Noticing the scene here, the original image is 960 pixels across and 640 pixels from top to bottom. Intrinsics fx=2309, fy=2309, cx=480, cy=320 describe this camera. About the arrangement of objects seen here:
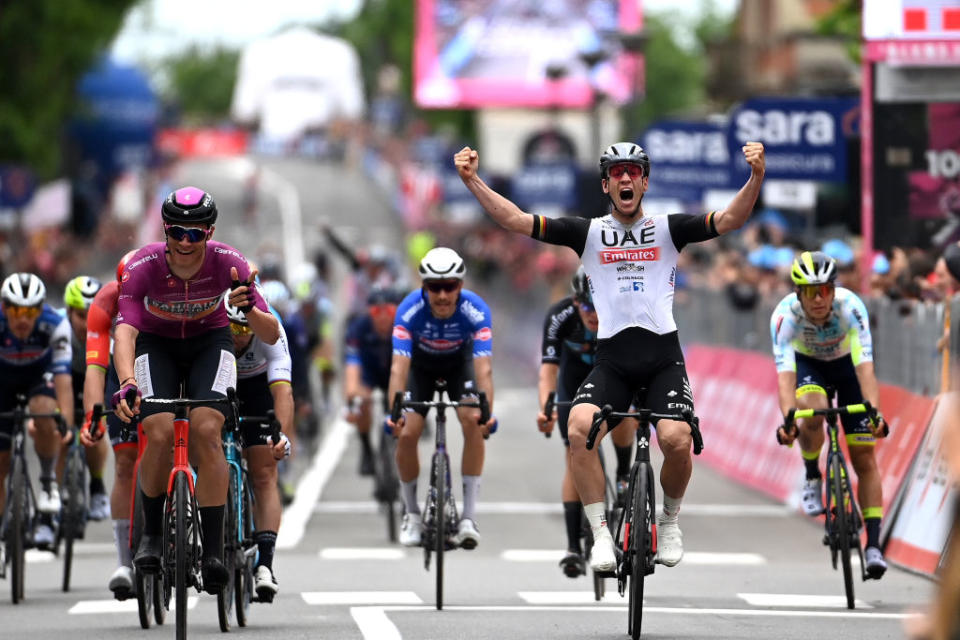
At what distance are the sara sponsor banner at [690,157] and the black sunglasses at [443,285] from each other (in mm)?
13550

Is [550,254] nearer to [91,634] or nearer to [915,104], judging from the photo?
[915,104]

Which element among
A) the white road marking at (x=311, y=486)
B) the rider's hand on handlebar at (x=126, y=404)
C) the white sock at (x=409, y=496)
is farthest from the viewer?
the white road marking at (x=311, y=486)

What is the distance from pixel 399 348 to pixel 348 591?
1500mm

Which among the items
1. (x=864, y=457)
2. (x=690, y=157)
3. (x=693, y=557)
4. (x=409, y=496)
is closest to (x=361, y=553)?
(x=693, y=557)

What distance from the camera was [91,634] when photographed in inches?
458

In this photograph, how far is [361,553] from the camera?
16922 mm

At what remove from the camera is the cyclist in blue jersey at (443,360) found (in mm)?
13891

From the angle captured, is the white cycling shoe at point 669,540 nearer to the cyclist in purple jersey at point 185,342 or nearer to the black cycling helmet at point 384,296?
the cyclist in purple jersey at point 185,342

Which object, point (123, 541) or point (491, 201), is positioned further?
point (123, 541)

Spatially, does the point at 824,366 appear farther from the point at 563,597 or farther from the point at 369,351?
the point at 369,351

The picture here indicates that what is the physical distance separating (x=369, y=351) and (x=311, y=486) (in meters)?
4.76

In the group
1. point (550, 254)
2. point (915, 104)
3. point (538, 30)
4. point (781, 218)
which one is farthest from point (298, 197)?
point (915, 104)

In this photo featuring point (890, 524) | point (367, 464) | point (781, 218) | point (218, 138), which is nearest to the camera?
point (890, 524)

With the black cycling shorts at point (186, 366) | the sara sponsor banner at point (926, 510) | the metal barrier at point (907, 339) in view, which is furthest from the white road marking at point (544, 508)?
the black cycling shorts at point (186, 366)
